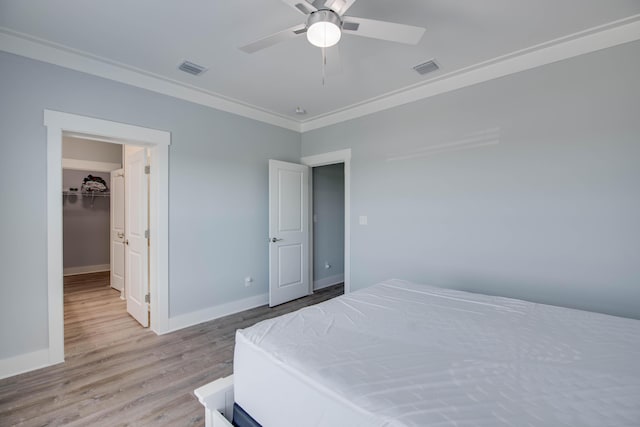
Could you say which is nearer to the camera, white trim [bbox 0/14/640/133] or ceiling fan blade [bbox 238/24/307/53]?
ceiling fan blade [bbox 238/24/307/53]

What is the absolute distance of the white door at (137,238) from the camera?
124 inches

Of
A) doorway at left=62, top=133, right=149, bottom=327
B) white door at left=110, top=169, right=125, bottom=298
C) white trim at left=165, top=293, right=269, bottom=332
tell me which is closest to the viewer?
white trim at left=165, top=293, right=269, bottom=332

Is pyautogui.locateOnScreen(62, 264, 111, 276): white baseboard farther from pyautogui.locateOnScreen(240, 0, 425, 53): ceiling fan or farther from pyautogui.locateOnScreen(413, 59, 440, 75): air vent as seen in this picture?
pyautogui.locateOnScreen(413, 59, 440, 75): air vent

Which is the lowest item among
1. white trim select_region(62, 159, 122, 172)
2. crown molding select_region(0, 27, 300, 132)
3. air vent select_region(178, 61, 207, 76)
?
white trim select_region(62, 159, 122, 172)

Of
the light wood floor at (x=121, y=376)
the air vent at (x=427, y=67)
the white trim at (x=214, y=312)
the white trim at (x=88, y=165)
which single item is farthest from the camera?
the white trim at (x=88, y=165)

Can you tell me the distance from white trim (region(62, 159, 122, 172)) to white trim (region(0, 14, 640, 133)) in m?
3.83

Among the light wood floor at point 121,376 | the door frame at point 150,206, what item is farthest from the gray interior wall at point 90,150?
the door frame at point 150,206

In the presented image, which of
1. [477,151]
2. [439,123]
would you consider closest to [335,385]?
[477,151]

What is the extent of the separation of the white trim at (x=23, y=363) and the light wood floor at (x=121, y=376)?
0.06 m

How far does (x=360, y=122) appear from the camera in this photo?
12.0 feet

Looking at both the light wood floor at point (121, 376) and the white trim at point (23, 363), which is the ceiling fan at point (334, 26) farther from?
the white trim at point (23, 363)

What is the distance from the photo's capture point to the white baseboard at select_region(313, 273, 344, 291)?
15.4ft

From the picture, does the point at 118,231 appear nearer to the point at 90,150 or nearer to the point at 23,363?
the point at 90,150

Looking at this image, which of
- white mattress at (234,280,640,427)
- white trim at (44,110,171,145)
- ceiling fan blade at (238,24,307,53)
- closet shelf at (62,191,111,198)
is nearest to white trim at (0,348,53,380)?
white trim at (44,110,171,145)
